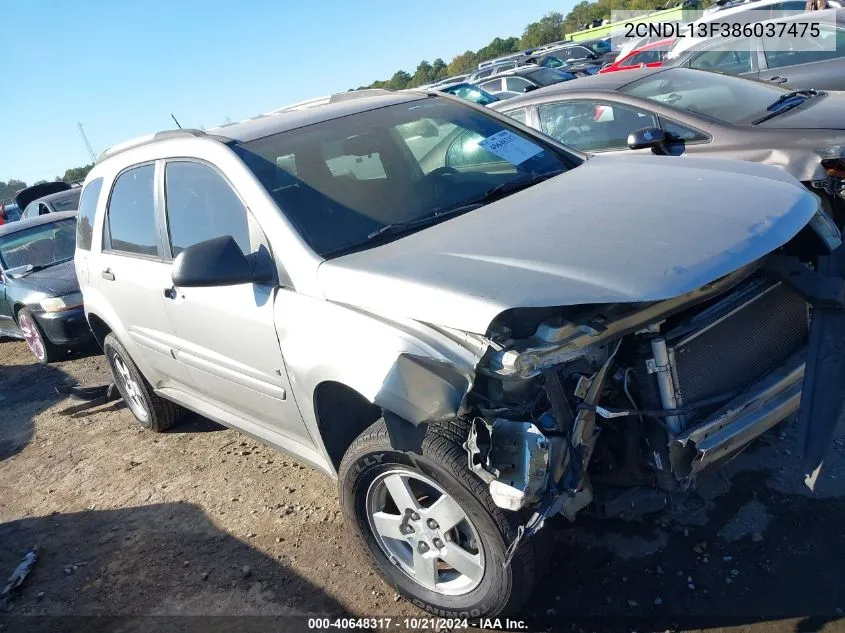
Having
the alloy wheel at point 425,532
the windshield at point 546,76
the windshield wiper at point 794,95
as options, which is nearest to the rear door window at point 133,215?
the alloy wheel at point 425,532

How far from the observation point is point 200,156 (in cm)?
319

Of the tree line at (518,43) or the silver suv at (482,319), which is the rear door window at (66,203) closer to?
the silver suv at (482,319)

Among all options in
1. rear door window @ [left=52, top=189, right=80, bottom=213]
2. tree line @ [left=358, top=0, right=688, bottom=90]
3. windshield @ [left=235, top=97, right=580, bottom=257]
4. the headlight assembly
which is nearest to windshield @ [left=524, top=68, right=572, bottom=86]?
rear door window @ [left=52, top=189, right=80, bottom=213]

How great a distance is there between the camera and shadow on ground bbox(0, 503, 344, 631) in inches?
115

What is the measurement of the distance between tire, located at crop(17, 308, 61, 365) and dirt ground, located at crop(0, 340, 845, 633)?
2.70 m

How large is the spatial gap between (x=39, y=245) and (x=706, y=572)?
7991 mm

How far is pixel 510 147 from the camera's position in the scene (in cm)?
351

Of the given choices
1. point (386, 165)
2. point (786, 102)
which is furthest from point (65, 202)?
point (786, 102)

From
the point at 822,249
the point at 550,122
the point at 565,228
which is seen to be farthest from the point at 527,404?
the point at 550,122

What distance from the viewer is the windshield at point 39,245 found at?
7809 mm

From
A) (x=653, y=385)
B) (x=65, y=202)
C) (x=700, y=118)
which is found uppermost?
(x=65, y=202)

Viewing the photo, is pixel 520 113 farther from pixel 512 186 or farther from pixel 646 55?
pixel 646 55

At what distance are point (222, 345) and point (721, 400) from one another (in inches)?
85.0

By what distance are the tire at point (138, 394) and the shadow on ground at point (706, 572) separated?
2947 millimetres
